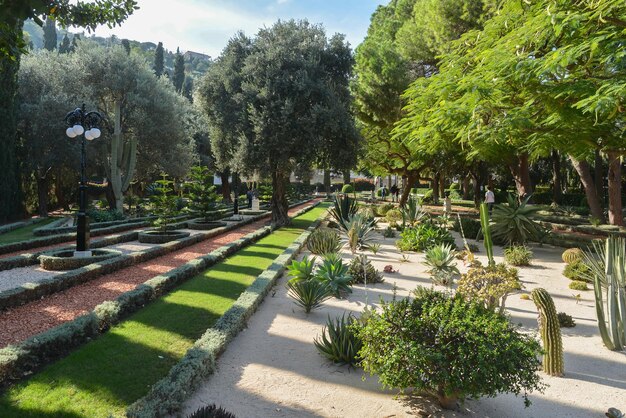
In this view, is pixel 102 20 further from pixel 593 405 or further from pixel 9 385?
pixel 593 405

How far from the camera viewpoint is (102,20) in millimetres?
5918

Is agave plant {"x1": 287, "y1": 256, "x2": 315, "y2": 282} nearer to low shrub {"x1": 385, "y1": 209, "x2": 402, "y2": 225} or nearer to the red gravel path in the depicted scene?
the red gravel path

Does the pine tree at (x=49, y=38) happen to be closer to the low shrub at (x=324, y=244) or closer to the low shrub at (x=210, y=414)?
the low shrub at (x=324, y=244)

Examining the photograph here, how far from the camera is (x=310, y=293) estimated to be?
25.5ft

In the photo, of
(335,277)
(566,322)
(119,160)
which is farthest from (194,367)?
(119,160)

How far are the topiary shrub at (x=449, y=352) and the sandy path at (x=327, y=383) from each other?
614 mm

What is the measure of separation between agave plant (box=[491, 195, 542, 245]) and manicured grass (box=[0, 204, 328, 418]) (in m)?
10.4

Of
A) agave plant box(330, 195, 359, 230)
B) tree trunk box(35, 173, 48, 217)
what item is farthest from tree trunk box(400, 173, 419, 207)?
tree trunk box(35, 173, 48, 217)

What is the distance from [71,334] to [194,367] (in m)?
2.23

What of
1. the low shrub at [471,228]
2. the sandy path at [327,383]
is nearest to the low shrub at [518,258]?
the sandy path at [327,383]

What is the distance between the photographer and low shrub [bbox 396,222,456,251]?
14312 millimetres

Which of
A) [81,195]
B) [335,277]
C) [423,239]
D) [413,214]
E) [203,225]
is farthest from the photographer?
[203,225]

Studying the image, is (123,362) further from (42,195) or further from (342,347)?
(42,195)

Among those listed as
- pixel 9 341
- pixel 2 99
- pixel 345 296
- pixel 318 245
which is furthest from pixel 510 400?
pixel 2 99
